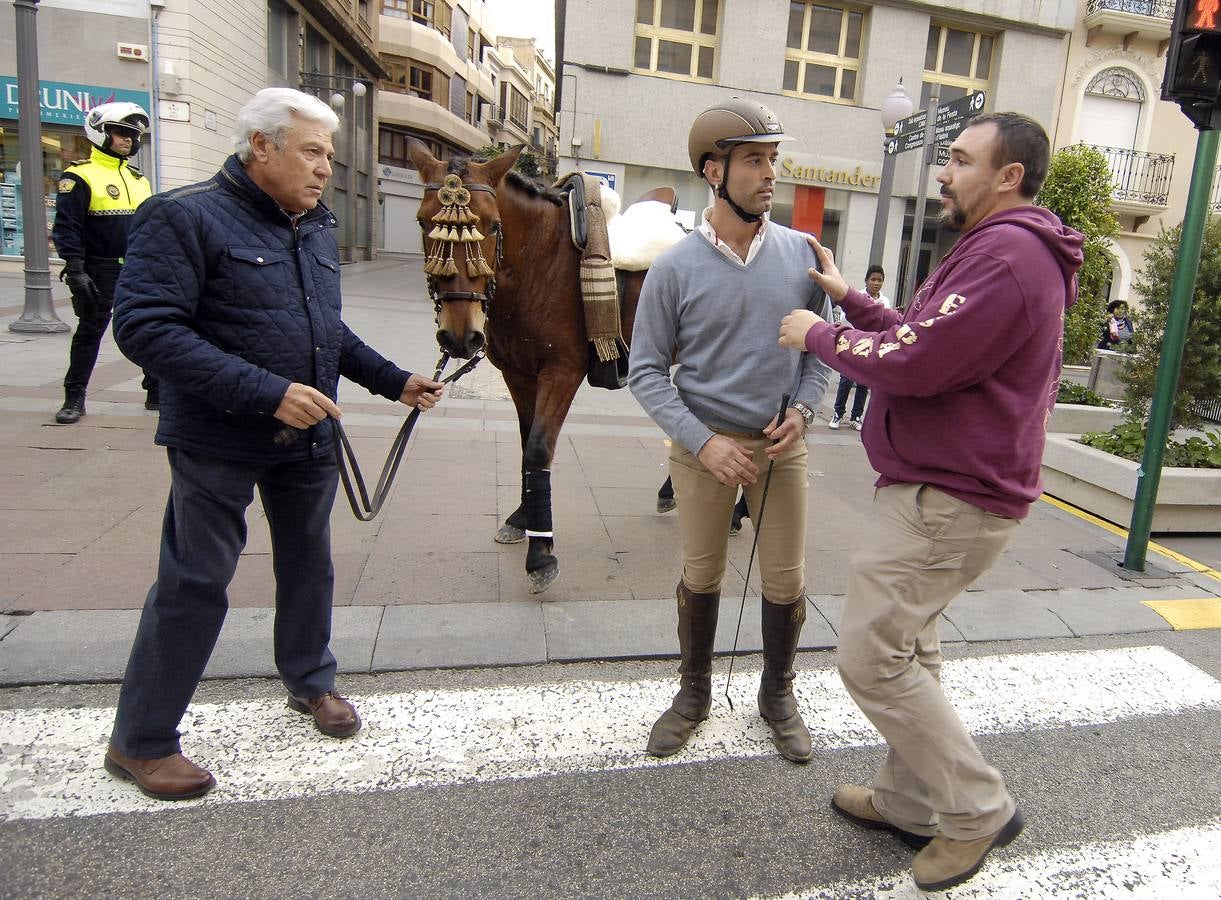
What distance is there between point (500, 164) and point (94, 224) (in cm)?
450

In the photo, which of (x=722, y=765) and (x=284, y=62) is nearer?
(x=722, y=765)

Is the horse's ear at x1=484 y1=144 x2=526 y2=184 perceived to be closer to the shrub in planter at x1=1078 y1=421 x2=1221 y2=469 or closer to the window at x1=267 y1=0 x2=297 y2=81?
the shrub in planter at x1=1078 y1=421 x2=1221 y2=469

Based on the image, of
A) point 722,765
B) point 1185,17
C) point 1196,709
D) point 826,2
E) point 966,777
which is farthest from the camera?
point 826,2

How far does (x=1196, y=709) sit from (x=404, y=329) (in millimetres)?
11869

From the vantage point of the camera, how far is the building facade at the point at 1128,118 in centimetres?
1933

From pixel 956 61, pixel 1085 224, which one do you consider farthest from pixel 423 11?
pixel 1085 224

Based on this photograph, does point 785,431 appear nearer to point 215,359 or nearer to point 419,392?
point 419,392

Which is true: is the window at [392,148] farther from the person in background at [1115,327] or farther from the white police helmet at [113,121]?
the white police helmet at [113,121]

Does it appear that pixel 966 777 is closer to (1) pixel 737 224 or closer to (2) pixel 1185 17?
(1) pixel 737 224

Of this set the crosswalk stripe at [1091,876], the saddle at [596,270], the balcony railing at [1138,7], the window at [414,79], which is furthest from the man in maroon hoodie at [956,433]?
the window at [414,79]

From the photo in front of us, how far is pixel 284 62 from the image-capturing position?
74.4ft

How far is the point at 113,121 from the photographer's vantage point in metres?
6.33

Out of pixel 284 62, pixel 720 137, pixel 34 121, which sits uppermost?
pixel 284 62

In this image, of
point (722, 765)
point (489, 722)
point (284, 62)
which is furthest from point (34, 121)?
point (284, 62)
